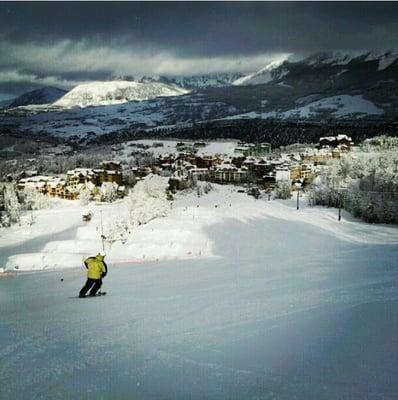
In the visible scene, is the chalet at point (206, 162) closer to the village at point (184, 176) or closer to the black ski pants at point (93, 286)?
the village at point (184, 176)

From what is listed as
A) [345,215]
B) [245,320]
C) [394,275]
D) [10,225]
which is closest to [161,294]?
[245,320]

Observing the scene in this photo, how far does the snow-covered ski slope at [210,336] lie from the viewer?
5422mm

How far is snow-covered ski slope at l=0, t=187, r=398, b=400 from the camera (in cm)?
542

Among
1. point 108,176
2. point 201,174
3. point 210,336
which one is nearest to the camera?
point 210,336

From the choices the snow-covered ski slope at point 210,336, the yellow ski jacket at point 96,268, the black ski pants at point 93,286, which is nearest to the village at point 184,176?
the snow-covered ski slope at point 210,336

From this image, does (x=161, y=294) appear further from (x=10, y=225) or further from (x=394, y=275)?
(x=10, y=225)

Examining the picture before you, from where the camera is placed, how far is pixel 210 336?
7.13 metres

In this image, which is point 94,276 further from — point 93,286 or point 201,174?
point 201,174

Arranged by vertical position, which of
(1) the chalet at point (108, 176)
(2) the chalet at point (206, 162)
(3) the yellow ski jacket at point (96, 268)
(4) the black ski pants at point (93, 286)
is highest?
(3) the yellow ski jacket at point (96, 268)

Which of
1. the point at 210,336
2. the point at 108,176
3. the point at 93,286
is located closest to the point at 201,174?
the point at 108,176

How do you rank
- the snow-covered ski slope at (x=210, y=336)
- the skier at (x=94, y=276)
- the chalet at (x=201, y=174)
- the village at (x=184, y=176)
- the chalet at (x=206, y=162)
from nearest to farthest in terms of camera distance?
the snow-covered ski slope at (x=210, y=336)
the skier at (x=94, y=276)
the village at (x=184, y=176)
the chalet at (x=201, y=174)
the chalet at (x=206, y=162)

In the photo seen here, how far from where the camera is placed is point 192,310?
8.70 meters

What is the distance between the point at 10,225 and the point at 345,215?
46683mm

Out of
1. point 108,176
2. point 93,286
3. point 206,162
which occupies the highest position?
point 93,286
